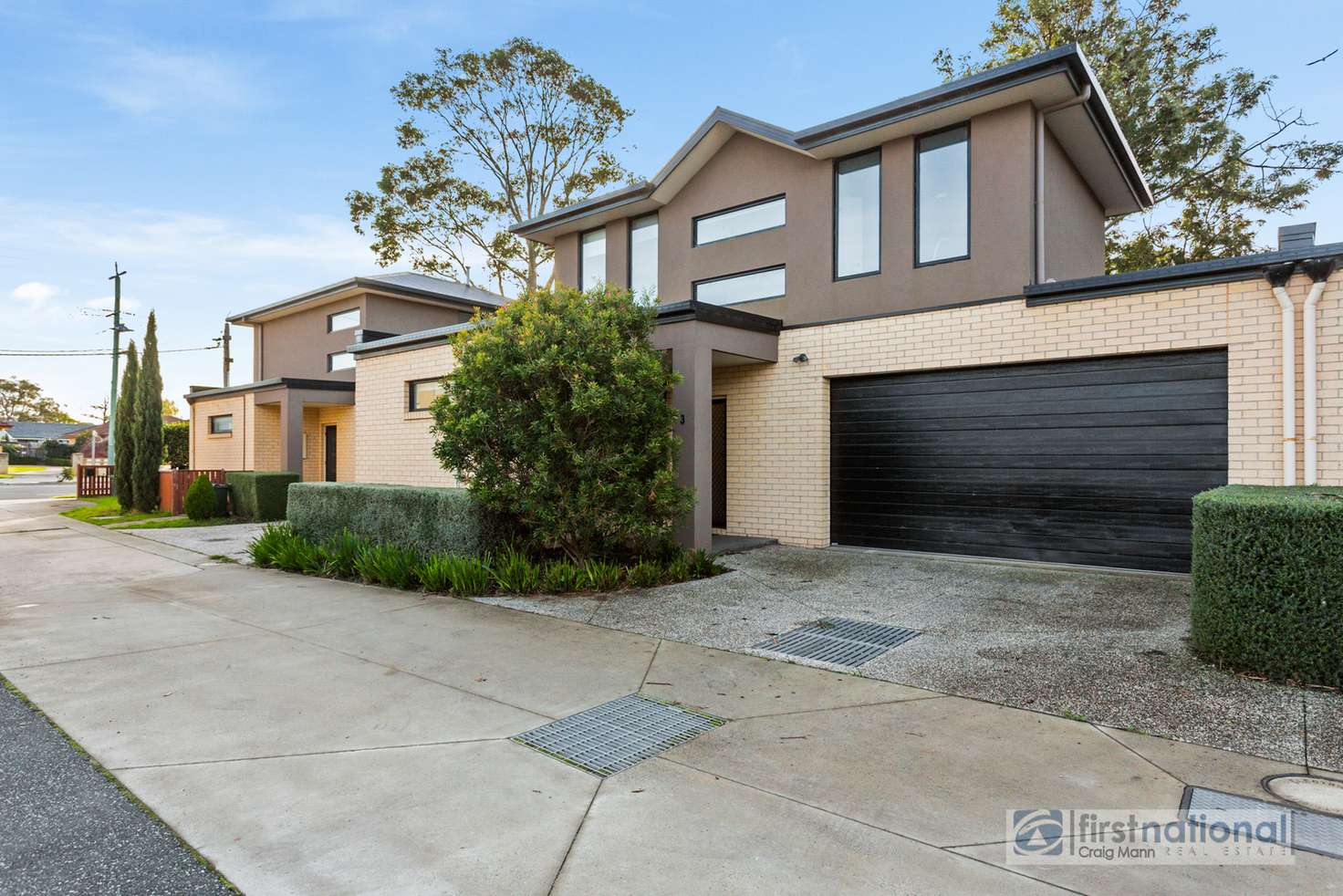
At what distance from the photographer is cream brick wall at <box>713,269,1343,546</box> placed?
705 cm

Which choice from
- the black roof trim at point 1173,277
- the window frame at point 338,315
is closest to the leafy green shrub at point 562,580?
the black roof trim at point 1173,277

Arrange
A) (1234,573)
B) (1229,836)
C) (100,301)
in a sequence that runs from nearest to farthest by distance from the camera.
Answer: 1. (1229,836)
2. (1234,573)
3. (100,301)

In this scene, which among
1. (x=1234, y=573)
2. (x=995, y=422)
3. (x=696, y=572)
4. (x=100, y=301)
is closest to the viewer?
(x=1234, y=573)

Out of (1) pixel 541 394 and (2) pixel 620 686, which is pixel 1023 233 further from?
(2) pixel 620 686

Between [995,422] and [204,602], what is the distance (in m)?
9.10

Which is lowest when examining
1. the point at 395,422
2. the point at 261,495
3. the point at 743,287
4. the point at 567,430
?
the point at 261,495

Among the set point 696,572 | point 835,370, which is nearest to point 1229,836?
point 696,572

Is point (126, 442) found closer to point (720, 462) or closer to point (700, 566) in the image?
point (720, 462)

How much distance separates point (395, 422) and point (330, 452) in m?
7.34

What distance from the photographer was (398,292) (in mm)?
19922

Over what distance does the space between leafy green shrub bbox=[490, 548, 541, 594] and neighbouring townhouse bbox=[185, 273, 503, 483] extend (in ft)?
36.5

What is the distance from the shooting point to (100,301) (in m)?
33.4

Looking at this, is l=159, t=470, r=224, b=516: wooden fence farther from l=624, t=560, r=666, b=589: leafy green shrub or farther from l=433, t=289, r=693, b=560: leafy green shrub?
l=624, t=560, r=666, b=589: leafy green shrub

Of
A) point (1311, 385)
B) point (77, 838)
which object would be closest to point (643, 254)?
point (1311, 385)
